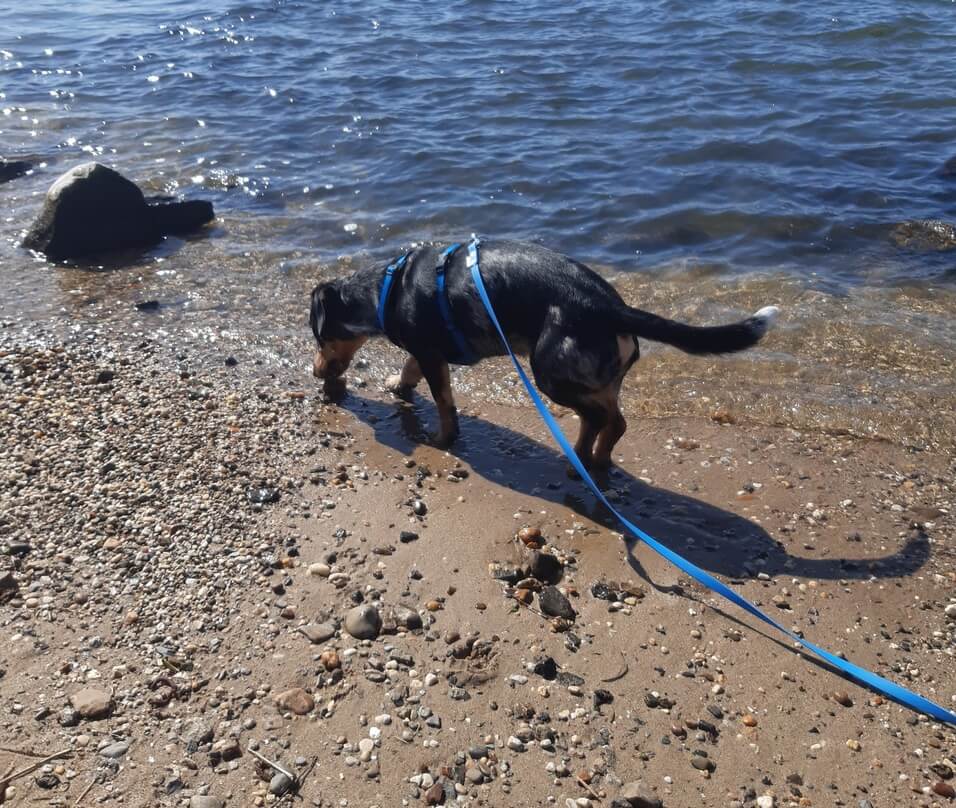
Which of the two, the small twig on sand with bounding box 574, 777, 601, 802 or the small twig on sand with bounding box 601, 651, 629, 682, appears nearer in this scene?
the small twig on sand with bounding box 574, 777, 601, 802

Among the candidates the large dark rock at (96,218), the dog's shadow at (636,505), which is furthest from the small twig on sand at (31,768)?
the large dark rock at (96,218)

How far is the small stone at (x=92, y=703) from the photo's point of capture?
354 cm

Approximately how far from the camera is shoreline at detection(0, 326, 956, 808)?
341cm

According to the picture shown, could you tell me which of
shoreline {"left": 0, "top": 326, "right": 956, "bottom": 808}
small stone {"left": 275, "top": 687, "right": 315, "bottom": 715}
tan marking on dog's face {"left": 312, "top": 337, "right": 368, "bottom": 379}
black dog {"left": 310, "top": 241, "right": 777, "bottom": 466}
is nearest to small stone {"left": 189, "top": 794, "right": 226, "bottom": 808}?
shoreline {"left": 0, "top": 326, "right": 956, "bottom": 808}

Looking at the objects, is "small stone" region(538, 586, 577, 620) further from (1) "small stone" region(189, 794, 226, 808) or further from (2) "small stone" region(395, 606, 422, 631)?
(1) "small stone" region(189, 794, 226, 808)

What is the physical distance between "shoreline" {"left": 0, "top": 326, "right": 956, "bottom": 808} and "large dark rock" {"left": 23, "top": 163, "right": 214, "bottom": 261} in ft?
10.5

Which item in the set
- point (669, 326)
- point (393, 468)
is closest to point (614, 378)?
point (669, 326)

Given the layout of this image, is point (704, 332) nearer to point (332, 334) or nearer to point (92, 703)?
point (332, 334)

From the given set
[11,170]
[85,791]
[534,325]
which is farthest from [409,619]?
[11,170]

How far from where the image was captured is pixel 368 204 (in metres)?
10.4

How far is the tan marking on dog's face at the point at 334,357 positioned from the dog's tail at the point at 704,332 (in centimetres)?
238

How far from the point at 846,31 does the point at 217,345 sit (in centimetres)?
1265

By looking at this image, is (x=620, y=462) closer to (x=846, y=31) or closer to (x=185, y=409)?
(x=185, y=409)

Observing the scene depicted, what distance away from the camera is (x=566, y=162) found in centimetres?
1100
